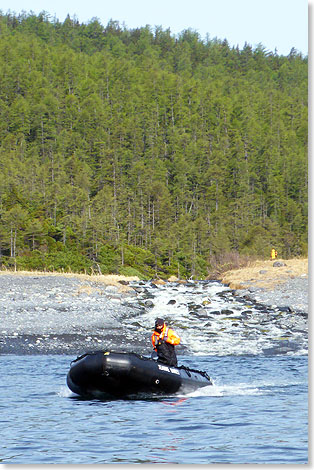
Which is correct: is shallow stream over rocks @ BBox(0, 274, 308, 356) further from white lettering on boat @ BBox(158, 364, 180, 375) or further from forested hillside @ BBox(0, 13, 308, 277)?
forested hillside @ BBox(0, 13, 308, 277)

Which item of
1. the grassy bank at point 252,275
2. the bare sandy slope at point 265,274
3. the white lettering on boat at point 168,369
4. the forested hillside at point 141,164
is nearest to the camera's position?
the white lettering on boat at point 168,369

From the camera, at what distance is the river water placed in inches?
416

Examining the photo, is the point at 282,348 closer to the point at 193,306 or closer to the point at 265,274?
the point at 193,306

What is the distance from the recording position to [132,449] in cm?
1054

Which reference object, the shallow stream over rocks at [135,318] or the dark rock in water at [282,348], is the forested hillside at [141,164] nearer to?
the shallow stream over rocks at [135,318]

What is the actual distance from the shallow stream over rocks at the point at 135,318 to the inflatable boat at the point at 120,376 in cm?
572

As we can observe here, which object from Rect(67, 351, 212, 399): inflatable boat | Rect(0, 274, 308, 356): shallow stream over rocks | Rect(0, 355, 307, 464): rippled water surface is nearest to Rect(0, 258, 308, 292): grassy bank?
Rect(0, 274, 308, 356): shallow stream over rocks

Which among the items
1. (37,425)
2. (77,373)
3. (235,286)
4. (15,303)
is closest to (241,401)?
(77,373)

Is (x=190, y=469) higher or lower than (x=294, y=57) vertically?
lower

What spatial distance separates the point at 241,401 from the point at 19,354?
755 cm

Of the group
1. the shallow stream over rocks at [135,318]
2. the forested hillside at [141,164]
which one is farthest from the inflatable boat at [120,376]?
the forested hillside at [141,164]

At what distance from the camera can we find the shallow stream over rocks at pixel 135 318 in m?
21.2

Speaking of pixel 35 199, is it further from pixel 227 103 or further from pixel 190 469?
pixel 227 103

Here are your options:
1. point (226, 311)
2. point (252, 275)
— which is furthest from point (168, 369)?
point (252, 275)
